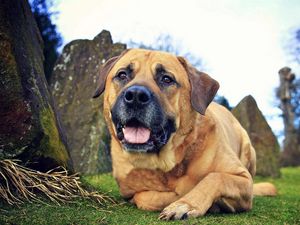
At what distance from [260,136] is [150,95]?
7845 mm

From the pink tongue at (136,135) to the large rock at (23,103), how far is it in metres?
0.72

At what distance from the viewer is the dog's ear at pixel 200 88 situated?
14.1 feet

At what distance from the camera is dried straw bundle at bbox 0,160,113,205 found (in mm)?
3887

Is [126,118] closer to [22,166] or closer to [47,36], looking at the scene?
[22,166]

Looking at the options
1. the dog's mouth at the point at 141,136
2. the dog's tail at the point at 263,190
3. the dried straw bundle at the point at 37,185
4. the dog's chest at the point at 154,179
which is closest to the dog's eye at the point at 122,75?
the dog's mouth at the point at 141,136

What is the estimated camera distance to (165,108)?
13.3ft

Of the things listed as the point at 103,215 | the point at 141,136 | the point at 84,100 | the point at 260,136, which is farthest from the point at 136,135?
the point at 260,136

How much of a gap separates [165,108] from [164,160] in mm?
496

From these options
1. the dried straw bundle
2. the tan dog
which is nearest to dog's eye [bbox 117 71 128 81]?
the tan dog

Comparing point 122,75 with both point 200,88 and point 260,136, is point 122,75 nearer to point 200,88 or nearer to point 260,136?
point 200,88

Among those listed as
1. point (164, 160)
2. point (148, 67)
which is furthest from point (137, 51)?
point (164, 160)

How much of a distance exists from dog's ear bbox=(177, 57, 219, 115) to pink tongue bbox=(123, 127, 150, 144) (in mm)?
551

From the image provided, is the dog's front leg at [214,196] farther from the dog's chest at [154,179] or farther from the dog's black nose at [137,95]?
the dog's black nose at [137,95]

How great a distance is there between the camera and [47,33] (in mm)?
13344
